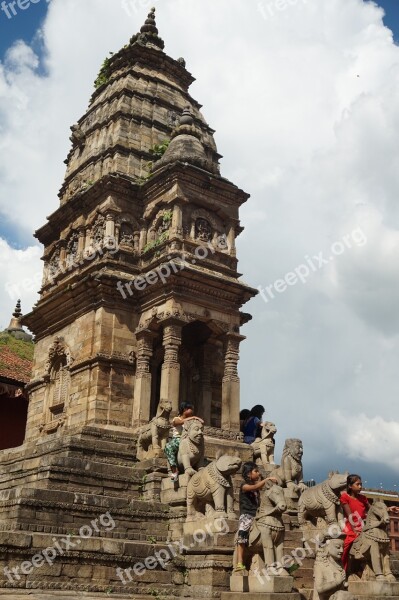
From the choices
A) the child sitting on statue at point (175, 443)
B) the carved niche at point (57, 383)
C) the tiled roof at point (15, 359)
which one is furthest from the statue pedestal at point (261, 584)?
the tiled roof at point (15, 359)

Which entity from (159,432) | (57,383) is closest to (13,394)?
(57,383)

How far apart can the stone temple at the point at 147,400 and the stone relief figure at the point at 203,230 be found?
5cm

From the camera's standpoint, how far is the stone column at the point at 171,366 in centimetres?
1955

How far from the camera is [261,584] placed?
443 inches

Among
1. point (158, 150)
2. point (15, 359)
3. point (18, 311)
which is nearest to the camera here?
point (158, 150)

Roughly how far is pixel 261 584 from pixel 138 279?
480 inches

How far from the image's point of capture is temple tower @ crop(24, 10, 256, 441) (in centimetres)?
2083

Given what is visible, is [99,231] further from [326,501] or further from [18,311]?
[18,311]

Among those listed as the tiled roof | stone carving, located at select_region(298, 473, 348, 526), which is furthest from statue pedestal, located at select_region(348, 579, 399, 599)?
the tiled roof

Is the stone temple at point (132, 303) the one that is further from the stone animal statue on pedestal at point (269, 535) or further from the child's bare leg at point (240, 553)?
the stone animal statue on pedestal at point (269, 535)

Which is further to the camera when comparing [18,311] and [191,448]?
[18,311]

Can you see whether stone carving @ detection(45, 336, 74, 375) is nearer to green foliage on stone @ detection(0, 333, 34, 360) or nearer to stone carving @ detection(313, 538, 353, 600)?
green foliage on stone @ detection(0, 333, 34, 360)

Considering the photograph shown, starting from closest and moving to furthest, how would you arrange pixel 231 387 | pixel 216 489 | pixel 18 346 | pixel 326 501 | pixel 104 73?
pixel 216 489 < pixel 326 501 < pixel 231 387 < pixel 104 73 < pixel 18 346

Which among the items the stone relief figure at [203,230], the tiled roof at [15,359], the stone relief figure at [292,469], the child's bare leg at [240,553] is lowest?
the child's bare leg at [240,553]
